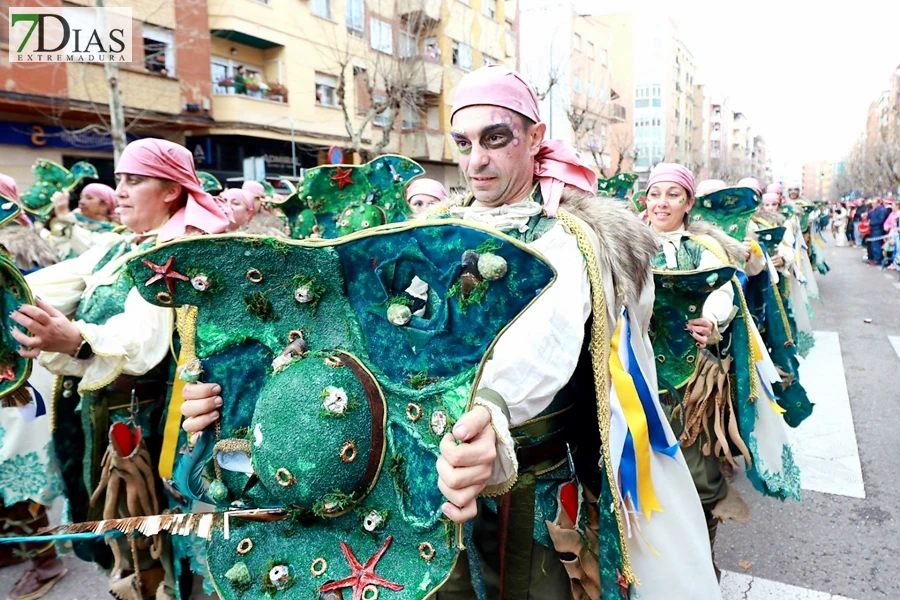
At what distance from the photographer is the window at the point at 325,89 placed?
1866 cm

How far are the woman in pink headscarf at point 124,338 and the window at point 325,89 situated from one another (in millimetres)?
16984

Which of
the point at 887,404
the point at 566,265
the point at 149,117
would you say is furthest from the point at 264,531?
the point at 149,117

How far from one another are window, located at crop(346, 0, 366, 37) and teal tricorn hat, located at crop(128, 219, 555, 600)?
19.7m

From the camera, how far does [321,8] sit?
60.4 ft

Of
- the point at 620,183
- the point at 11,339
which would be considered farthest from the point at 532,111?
the point at 620,183

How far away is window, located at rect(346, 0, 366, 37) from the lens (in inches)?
760

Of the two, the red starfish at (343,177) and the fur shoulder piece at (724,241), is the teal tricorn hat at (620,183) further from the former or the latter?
the fur shoulder piece at (724,241)

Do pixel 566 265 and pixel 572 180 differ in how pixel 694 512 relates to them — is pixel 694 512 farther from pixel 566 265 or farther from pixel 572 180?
pixel 572 180

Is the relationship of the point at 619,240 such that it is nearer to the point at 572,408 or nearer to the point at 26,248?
the point at 572,408

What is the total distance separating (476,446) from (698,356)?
2.36m

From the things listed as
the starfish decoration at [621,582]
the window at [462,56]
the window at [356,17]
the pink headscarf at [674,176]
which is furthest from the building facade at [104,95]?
the starfish decoration at [621,582]

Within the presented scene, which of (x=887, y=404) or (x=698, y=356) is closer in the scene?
(x=698, y=356)

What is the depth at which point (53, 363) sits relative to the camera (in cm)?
234

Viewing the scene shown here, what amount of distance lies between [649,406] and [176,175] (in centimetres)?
197
